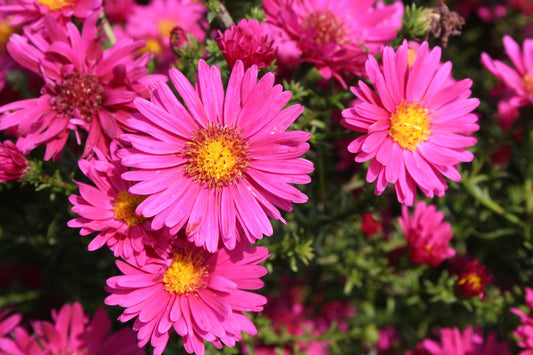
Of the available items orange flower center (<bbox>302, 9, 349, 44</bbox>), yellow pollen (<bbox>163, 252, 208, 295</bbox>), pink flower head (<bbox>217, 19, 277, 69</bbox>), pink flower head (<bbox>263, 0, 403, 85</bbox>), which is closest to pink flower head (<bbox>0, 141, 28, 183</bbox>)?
yellow pollen (<bbox>163, 252, 208, 295</bbox>)

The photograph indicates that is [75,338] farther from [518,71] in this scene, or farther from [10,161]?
[518,71]

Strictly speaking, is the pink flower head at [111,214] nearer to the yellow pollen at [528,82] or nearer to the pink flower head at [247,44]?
the pink flower head at [247,44]

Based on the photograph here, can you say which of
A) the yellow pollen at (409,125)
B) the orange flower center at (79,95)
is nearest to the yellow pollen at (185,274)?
the orange flower center at (79,95)

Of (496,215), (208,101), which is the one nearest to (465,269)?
(496,215)

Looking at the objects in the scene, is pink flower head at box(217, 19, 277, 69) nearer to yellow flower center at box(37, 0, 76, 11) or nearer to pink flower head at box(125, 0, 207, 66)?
yellow flower center at box(37, 0, 76, 11)

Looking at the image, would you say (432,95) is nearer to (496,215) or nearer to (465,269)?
(465,269)

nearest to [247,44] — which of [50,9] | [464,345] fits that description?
[50,9]
